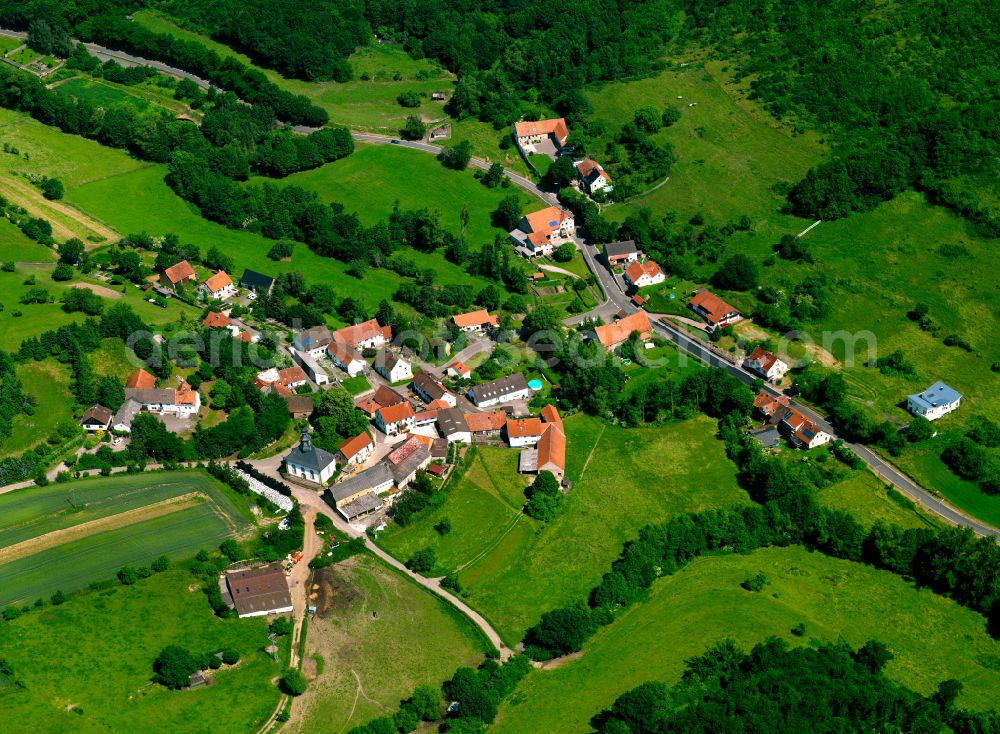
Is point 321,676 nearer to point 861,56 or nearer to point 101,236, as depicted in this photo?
point 101,236

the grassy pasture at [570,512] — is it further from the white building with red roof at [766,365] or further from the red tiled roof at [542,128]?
the red tiled roof at [542,128]

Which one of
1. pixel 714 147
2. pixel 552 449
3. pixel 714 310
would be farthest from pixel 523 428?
pixel 714 147

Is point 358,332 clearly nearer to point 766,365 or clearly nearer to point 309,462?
point 309,462

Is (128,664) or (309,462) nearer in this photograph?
(128,664)

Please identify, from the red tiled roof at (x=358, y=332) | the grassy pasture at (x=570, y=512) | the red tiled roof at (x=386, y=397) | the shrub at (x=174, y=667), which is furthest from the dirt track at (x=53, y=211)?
the shrub at (x=174, y=667)

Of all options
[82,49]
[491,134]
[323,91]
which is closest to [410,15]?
[323,91]

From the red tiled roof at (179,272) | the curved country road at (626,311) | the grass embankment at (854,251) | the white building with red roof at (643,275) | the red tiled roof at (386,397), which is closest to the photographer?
the curved country road at (626,311)
